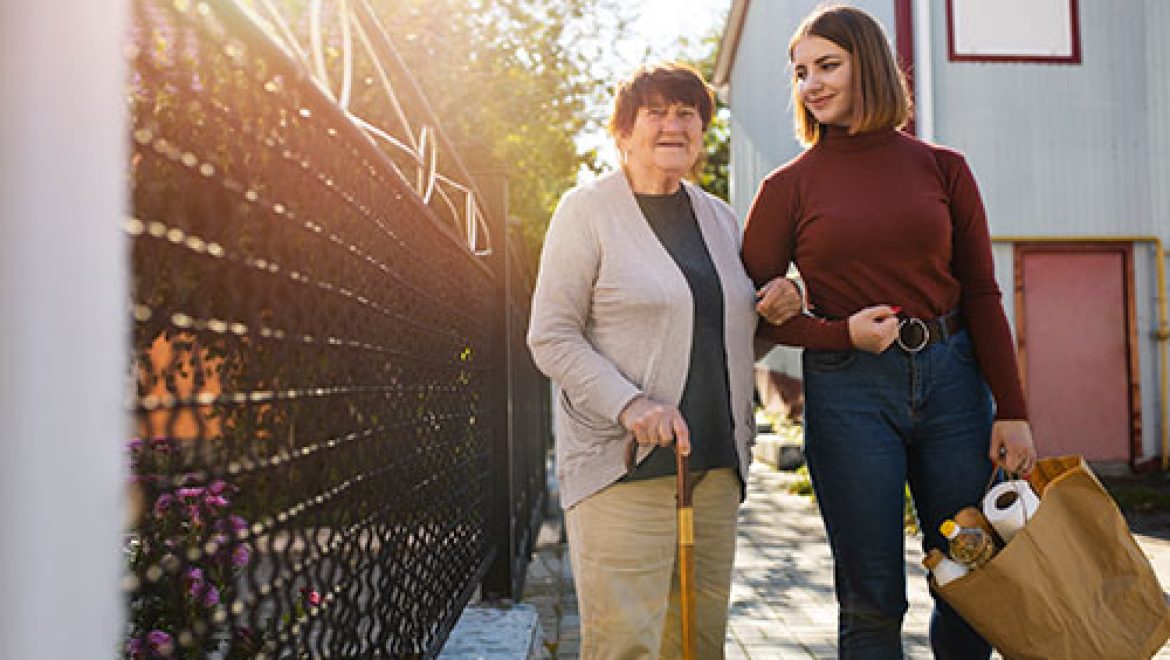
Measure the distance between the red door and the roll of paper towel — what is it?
8111 millimetres

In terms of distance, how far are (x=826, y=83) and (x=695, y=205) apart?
42 centimetres

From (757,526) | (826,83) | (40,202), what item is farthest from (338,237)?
(757,526)

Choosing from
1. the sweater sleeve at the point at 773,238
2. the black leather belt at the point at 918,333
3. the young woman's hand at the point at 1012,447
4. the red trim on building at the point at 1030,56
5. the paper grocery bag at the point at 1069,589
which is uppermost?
the red trim on building at the point at 1030,56

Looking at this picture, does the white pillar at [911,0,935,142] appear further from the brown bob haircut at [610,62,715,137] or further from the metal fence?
the metal fence

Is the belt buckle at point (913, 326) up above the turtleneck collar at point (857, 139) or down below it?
below

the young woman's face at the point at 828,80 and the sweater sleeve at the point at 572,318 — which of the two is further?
the young woman's face at the point at 828,80

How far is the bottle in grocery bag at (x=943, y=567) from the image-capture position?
7.63ft

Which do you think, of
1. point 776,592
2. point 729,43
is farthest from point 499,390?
point 729,43

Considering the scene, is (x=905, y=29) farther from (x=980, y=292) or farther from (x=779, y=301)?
(x=779, y=301)

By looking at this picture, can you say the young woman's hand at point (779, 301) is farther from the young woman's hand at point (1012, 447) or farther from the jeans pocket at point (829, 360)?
the young woman's hand at point (1012, 447)

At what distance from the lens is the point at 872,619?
253 centimetres

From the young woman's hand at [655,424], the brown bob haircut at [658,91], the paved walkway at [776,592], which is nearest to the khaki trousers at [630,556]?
the young woman's hand at [655,424]

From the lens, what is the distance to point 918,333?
2508mm

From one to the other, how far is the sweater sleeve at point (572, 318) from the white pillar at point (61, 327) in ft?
5.17
